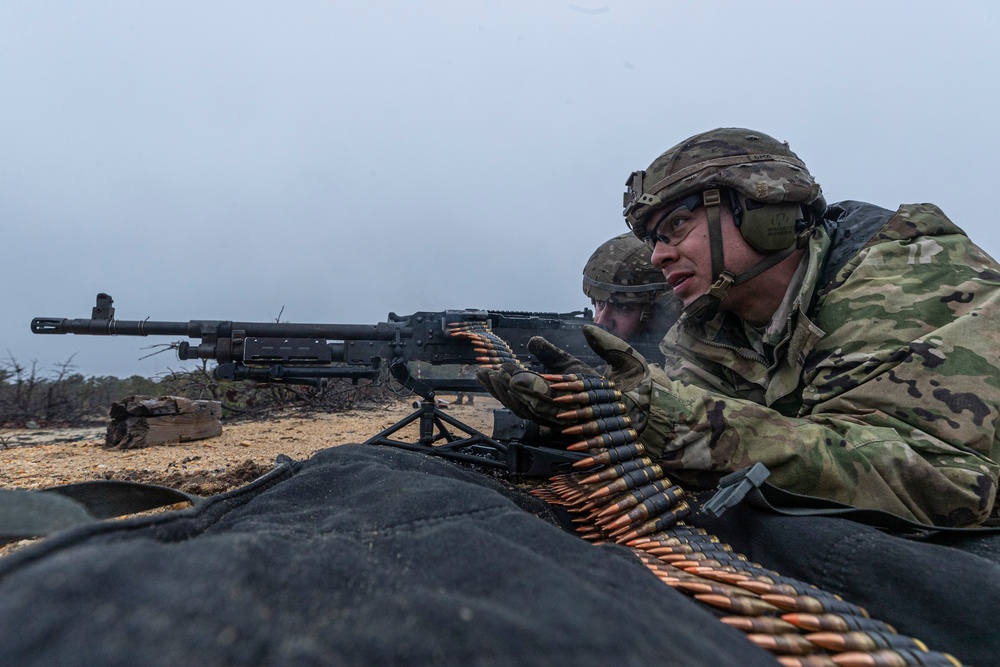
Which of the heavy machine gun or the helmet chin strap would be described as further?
the heavy machine gun

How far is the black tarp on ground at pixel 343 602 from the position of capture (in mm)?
542

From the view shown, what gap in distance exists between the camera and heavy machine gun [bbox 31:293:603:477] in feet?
16.4

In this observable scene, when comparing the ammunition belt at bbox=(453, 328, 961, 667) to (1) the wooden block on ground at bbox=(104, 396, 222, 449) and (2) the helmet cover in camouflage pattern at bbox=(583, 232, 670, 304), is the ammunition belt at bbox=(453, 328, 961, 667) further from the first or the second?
(1) the wooden block on ground at bbox=(104, 396, 222, 449)

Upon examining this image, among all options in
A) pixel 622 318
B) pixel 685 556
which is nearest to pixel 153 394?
pixel 622 318

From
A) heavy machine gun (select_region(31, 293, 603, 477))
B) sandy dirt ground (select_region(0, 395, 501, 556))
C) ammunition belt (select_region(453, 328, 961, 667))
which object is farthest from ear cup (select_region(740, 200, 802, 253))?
sandy dirt ground (select_region(0, 395, 501, 556))

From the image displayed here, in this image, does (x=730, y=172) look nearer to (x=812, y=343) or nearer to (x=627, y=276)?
(x=812, y=343)

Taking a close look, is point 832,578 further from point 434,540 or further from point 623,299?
point 623,299

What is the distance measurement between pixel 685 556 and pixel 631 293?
3.90m

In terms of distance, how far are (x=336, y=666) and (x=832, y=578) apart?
4.20 feet

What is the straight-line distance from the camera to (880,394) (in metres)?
1.87

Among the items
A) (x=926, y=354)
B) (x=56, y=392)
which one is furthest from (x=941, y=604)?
(x=56, y=392)

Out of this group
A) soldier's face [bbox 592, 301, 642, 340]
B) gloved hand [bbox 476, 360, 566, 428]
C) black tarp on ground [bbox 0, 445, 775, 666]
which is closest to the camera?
black tarp on ground [bbox 0, 445, 775, 666]

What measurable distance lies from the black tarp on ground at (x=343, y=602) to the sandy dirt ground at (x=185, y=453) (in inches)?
63.1

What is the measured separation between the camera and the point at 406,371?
516cm
